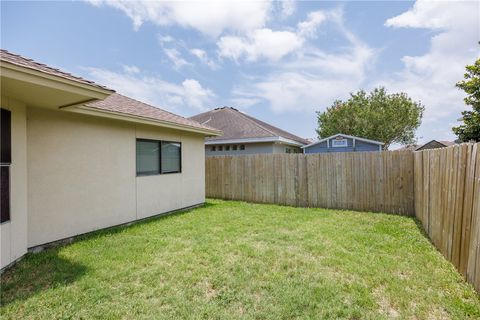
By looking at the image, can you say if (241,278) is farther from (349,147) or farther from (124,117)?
(349,147)

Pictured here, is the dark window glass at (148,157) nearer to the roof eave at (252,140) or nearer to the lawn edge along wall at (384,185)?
the lawn edge along wall at (384,185)

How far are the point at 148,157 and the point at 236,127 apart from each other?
8.99m

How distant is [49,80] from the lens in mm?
3416

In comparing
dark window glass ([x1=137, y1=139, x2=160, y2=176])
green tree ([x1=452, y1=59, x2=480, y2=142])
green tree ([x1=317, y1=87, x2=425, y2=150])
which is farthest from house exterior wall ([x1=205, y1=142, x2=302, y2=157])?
green tree ([x1=317, y1=87, x2=425, y2=150])

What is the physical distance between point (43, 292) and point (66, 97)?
2824mm

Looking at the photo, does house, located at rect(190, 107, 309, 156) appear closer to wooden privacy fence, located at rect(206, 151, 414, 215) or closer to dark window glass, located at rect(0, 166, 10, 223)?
wooden privacy fence, located at rect(206, 151, 414, 215)

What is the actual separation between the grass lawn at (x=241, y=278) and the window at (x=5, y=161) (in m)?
0.89

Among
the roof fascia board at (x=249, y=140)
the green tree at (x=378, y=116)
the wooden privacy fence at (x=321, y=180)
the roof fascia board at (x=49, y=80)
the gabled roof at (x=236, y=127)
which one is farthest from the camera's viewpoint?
the green tree at (x=378, y=116)

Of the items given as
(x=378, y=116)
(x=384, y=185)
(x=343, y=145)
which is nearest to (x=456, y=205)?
(x=384, y=185)

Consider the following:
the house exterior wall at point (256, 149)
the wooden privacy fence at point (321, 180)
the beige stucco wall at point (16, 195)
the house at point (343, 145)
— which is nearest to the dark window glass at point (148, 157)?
the beige stucco wall at point (16, 195)

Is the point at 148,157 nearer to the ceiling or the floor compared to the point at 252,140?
nearer to the floor

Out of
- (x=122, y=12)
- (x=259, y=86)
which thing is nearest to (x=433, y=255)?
(x=122, y=12)

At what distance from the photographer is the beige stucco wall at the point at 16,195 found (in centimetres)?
366

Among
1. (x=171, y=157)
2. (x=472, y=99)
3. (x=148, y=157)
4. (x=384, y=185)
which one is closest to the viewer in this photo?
(x=148, y=157)
